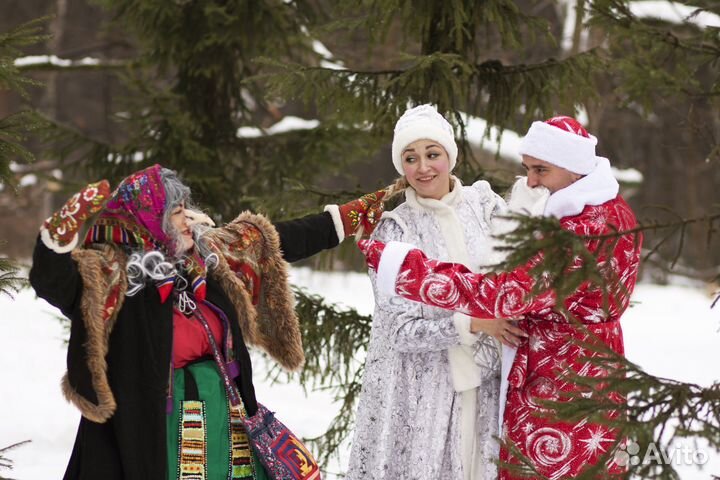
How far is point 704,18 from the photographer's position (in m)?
11.9

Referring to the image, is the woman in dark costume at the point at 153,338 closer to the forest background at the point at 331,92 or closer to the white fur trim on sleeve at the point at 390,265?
the forest background at the point at 331,92

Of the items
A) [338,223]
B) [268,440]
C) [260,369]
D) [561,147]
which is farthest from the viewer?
[260,369]

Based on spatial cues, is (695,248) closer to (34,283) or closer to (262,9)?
(262,9)

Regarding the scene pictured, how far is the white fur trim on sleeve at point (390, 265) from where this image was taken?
360 cm

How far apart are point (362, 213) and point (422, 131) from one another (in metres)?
0.53

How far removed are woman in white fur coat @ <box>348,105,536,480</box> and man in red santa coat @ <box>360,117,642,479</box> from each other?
189mm

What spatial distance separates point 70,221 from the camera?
10.3ft

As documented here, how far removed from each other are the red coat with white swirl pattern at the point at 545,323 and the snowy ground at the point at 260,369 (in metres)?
3.00

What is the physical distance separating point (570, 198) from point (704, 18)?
9.52 m

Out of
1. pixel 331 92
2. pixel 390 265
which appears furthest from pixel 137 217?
pixel 331 92

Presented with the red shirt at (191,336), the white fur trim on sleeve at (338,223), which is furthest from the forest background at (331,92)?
the white fur trim on sleeve at (338,223)

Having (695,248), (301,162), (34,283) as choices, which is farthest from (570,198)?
(695,248)

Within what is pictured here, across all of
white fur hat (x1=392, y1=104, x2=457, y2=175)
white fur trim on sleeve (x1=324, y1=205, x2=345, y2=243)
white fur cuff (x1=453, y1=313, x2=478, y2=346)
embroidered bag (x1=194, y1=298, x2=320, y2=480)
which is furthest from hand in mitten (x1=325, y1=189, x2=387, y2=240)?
embroidered bag (x1=194, y1=298, x2=320, y2=480)

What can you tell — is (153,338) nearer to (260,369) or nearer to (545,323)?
(545,323)
